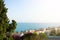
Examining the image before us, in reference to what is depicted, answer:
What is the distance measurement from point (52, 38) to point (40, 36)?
1417mm

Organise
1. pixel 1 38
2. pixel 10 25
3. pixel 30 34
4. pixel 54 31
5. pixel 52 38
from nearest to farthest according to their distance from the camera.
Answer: pixel 1 38
pixel 10 25
pixel 30 34
pixel 52 38
pixel 54 31

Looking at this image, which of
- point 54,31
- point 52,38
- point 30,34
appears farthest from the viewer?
point 54,31

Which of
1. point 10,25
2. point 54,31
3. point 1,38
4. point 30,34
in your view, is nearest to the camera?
point 1,38

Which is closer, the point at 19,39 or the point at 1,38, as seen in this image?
the point at 1,38

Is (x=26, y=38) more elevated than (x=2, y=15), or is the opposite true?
(x=2, y=15)

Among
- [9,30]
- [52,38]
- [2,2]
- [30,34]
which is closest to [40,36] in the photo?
[30,34]

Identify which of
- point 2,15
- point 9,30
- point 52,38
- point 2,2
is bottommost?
point 52,38

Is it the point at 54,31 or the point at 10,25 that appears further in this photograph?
the point at 54,31

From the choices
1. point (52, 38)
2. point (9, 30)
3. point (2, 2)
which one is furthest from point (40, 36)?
point (2, 2)

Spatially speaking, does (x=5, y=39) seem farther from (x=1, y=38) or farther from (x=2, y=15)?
(x=2, y=15)

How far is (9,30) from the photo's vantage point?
558 centimetres

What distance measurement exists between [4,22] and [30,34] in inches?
124

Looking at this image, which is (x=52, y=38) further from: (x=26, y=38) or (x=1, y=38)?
(x=1, y=38)

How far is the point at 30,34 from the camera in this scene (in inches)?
326
